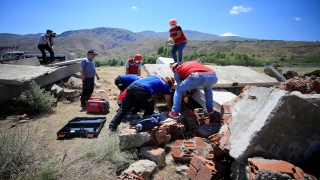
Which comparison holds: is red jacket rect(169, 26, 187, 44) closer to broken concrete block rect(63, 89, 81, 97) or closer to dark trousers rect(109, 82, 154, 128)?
dark trousers rect(109, 82, 154, 128)

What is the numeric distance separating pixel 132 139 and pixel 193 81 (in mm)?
1673

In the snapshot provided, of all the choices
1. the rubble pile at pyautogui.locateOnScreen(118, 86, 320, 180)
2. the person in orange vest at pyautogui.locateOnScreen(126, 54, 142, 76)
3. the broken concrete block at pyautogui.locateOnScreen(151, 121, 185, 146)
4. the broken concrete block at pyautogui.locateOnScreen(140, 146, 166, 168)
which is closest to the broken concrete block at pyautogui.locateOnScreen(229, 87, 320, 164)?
the rubble pile at pyautogui.locateOnScreen(118, 86, 320, 180)

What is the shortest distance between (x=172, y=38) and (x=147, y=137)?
443 cm

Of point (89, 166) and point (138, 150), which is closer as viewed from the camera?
point (89, 166)

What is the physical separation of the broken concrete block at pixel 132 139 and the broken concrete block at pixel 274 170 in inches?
69.0

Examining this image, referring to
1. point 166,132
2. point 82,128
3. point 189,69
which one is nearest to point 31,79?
point 82,128

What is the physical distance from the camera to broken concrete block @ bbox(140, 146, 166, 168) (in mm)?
3092

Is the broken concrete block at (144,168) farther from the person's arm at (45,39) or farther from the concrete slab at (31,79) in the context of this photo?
the person's arm at (45,39)

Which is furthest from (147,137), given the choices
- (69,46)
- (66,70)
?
(69,46)

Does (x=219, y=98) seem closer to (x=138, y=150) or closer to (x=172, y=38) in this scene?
(x=138, y=150)

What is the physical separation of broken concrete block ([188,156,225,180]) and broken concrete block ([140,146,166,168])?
1.64ft

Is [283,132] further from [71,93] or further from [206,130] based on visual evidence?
[71,93]

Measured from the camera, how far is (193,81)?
3939 mm

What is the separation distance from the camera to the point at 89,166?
299 cm
